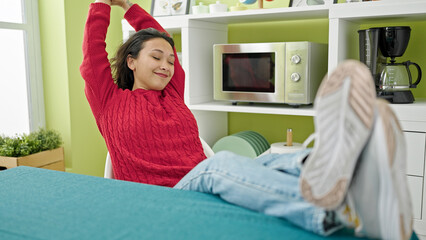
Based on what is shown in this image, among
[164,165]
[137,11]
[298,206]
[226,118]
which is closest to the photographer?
[298,206]

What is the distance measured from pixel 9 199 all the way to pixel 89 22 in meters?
0.79

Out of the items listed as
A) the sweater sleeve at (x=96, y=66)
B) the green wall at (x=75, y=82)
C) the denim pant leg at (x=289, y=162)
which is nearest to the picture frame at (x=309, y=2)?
the green wall at (x=75, y=82)

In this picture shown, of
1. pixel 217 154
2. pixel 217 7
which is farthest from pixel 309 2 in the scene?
pixel 217 154

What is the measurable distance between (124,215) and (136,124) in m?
0.59

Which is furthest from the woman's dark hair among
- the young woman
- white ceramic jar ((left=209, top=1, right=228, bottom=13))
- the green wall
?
the green wall

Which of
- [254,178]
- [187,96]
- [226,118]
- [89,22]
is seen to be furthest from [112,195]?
[226,118]

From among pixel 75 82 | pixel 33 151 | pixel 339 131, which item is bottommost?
pixel 33 151

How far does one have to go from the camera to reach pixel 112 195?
3.59 ft

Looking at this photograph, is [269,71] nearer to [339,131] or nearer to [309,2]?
[309,2]

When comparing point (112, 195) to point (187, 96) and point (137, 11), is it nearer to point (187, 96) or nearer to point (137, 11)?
point (137, 11)

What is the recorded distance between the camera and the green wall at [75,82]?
2.57 meters

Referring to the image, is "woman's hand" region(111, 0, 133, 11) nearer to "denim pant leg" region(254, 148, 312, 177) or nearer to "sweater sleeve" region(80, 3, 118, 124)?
"sweater sleeve" region(80, 3, 118, 124)

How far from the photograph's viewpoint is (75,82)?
2764mm

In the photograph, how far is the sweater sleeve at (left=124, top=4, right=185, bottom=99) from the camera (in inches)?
70.1
